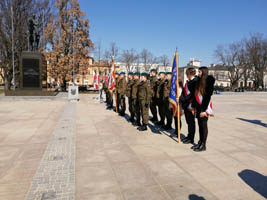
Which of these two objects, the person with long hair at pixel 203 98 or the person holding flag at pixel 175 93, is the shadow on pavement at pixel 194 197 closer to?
the person with long hair at pixel 203 98

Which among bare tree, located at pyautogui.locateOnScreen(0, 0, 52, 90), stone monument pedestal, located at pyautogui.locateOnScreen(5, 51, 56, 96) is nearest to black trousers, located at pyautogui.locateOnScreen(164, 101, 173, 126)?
stone monument pedestal, located at pyautogui.locateOnScreen(5, 51, 56, 96)

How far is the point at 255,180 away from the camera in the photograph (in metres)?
3.42

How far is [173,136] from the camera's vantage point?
6.22m

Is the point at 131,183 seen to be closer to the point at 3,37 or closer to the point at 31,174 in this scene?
the point at 31,174

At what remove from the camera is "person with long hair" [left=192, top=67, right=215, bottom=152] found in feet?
15.1

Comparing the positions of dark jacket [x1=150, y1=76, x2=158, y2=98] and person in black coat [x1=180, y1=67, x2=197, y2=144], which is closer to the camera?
person in black coat [x1=180, y1=67, x2=197, y2=144]

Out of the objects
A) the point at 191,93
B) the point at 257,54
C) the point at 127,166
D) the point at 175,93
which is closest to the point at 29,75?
the point at 175,93

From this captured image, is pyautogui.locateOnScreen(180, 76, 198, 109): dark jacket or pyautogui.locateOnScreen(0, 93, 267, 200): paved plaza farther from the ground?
pyautogui.locateOnScreen(180, 76, 198, 109): dark jacket

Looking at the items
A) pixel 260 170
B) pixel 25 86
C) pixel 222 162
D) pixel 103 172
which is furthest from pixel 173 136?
pixel 25 86

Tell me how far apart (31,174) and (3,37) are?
28957mm

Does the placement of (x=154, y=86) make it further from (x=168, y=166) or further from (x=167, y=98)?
(x=168, y=166)

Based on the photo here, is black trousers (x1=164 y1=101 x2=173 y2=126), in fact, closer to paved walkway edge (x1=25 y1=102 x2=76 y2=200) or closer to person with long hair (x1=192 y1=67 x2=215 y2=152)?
person with long hair (x1=192 y1=67 x2=215 y2=152)

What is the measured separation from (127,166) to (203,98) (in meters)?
2.19

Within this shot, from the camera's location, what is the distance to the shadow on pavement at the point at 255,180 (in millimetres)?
3105
